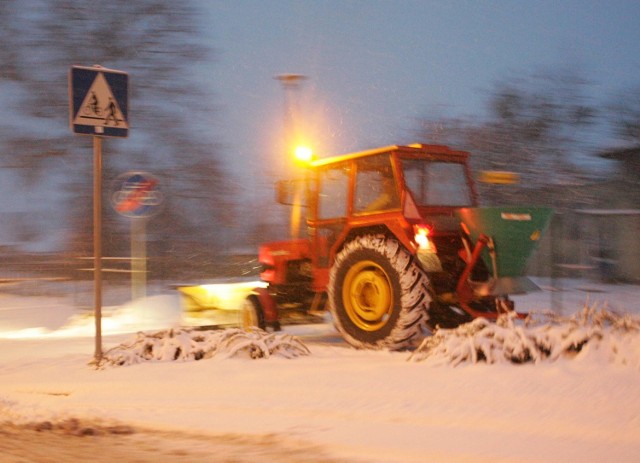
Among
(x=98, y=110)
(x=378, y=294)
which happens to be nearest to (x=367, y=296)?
(x=378, y=294)

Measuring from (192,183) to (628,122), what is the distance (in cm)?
1620

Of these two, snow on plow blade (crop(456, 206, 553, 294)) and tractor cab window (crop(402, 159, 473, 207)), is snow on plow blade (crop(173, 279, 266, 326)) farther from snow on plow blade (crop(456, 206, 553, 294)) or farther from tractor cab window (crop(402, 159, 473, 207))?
snow on plow blade (crop(456, 206, 553, 294))

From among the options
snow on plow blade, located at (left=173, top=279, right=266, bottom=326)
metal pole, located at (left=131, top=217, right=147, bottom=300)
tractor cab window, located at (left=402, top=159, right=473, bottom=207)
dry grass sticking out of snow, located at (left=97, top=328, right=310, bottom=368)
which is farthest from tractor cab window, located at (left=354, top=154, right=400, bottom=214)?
metal pole, located at (left=131, top=217, right=147, bottom=300)

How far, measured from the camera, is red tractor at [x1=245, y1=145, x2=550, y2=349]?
792 centimetres

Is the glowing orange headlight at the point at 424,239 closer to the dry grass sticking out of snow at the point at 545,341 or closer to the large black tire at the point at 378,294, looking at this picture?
the large black tire at the point at 378,294

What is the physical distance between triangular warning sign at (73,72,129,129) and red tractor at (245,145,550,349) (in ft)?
8.94

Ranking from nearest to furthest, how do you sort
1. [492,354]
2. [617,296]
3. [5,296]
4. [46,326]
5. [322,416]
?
[322,416] < [492,354] < [46,326] < [617,296] < [5,296]

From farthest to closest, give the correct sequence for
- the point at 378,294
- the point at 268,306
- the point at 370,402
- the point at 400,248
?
the point at 268,306 → the point at 378,294 → the point at 400,248 → the point at 370,402

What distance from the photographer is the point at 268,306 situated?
10.0 metres

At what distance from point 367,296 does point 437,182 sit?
1.69m

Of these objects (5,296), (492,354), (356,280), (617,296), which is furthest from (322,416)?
(5,296)

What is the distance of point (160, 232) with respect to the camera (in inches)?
854

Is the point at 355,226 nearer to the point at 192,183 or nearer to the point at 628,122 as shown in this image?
the point at 192,183

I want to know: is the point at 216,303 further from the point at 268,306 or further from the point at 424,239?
the point at 424,239
